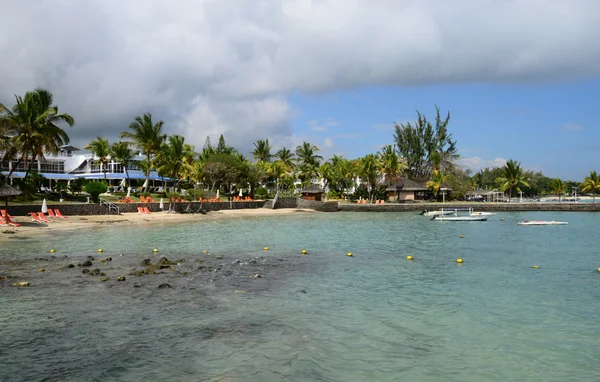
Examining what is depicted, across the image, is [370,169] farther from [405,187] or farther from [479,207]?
[479,207]

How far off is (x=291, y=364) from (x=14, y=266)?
1500cm

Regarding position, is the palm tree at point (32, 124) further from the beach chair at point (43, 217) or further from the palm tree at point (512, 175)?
the palm tree at point (512, 175)

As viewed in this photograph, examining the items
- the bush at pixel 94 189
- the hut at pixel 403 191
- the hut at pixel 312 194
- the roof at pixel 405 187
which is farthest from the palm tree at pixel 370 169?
the bush at pixel 94 189

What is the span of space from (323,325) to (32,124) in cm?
3860

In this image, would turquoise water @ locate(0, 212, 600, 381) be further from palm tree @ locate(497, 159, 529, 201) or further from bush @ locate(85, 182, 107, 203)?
palm tree @ locate(497, 159, 529, 201)

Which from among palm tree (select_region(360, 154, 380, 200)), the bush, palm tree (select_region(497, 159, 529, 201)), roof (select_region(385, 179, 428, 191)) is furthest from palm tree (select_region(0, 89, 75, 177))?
palm tree (select_region(497, 159, 529, 201))

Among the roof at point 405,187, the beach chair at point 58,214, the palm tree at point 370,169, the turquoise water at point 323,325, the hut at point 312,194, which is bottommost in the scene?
the turquoise water at point 323,325

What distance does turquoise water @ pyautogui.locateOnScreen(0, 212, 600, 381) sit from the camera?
336 inches

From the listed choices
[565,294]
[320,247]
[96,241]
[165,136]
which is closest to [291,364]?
[565,294]

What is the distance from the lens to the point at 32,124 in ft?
131

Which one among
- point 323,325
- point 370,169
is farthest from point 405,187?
point 323,325

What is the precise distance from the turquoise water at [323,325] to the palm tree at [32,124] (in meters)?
22.7

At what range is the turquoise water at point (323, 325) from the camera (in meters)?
8.55

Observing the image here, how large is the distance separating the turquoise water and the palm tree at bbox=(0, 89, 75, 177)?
2270 cm
